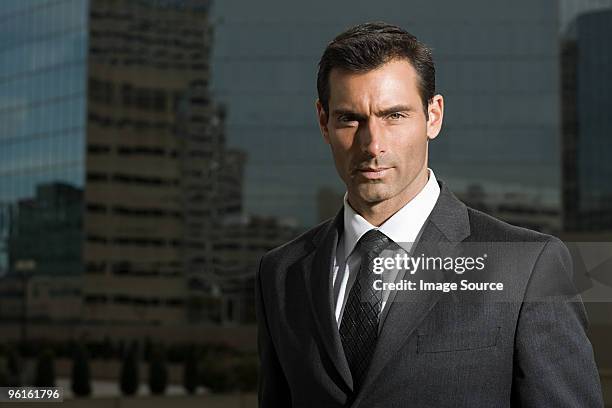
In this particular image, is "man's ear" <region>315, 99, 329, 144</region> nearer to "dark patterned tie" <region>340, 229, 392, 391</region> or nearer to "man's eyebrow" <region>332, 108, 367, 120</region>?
"man's eyebrow" <region>332, 108, 367, 120</region>

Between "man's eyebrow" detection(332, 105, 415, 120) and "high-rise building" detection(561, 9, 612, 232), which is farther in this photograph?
"high-rise building" detection(561, 9, 612, 232)

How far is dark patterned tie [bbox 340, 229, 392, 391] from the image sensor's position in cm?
174

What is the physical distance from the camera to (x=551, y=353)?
167 cm

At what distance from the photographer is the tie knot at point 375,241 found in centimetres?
177

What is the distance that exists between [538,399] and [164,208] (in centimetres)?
4727

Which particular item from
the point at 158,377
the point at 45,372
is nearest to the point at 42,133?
the point at 45,372

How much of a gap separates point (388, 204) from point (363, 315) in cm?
19

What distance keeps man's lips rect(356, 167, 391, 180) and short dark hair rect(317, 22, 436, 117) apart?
0.13 meters

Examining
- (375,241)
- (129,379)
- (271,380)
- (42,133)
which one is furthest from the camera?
(42,133)

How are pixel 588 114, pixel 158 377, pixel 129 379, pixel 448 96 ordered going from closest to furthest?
pixel 158 377 → pixel 129 379 → pixel 448 96 → pixel 588 114

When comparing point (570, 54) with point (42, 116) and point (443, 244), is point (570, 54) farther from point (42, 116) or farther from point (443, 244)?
point (443, 244)

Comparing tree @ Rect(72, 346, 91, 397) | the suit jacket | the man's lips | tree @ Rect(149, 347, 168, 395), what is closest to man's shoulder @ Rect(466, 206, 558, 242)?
the suit jacket

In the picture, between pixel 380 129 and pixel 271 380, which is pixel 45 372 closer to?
pixel 271 380

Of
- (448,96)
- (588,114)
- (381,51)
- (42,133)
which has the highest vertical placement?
(448,96)
